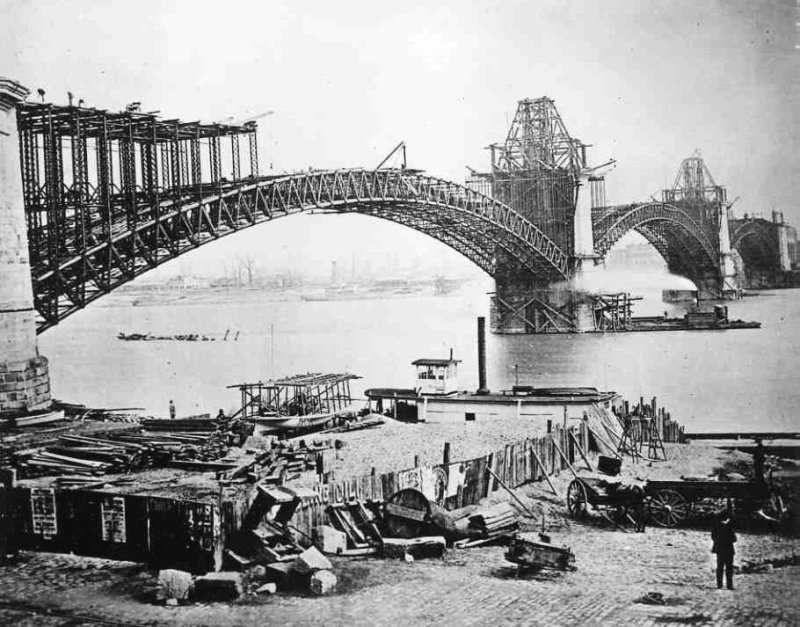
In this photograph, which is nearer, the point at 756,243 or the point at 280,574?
the point at 280,574

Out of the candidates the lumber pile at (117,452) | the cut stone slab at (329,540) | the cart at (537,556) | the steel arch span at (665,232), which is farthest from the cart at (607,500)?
the steel arch span at (665,232)

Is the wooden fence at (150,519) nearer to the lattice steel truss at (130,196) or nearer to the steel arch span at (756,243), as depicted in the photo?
the lattice steel truss at (130,196)

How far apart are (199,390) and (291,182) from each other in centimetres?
1405

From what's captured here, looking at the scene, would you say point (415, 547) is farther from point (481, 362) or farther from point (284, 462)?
point (481, 362)

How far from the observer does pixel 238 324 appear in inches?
3408

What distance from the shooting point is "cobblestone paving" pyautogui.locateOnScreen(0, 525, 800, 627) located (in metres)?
10.4

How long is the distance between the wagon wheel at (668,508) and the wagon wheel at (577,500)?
128cm

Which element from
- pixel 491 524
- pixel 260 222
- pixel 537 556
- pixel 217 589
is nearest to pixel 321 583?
pixel 217 589

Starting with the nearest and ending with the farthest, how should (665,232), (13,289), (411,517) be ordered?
1. (411,517)
2. (13,289)
3. (665,232)

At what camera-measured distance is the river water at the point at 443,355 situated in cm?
3875

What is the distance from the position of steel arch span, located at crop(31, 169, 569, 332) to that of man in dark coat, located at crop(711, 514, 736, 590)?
76.3 ft

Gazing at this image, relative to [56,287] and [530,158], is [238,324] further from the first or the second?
[56,287]

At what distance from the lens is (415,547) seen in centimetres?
1305

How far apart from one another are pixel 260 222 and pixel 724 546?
29.6 metres
